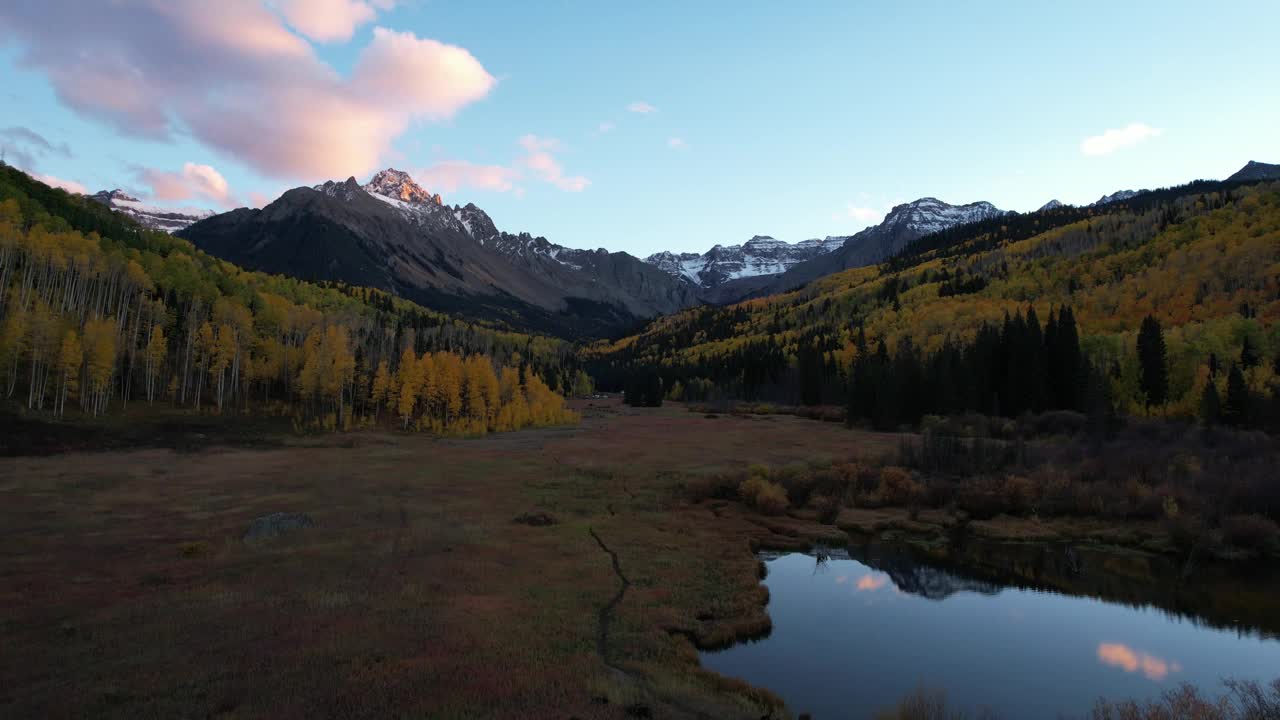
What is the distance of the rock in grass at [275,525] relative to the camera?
97.1 ft

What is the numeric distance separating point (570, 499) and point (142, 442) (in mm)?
55691

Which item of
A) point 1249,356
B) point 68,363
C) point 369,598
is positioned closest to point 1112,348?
point 1249,356

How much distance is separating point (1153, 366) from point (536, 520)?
95390mm

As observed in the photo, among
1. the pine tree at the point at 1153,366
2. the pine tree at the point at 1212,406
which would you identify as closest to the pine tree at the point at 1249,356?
the pine tree at the point at 1153,366

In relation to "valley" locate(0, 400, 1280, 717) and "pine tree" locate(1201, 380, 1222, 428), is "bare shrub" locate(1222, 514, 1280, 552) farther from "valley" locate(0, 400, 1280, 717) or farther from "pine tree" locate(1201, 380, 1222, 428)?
"pine tree" locate(1201, 380, 1222, 428)

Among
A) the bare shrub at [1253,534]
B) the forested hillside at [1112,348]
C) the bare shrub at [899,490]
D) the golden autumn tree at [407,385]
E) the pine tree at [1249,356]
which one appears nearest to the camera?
the bare shrub at [1253,534]

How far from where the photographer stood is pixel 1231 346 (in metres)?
93.8

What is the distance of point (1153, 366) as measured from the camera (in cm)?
9131

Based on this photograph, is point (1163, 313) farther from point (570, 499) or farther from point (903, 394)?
point (570, 499)

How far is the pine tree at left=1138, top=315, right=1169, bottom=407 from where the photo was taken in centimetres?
9094

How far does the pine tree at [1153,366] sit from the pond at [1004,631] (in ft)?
251

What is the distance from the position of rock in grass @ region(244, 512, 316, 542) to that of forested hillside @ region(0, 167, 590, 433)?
60135 millimetres

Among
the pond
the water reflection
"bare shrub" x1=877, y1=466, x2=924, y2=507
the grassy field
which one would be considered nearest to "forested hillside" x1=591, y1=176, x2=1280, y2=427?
"bare shrub" x1=877, y1=466, x2=924, y2=507

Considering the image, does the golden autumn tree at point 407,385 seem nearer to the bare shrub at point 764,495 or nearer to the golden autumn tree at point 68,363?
the golden autumn tree at point 68,363
